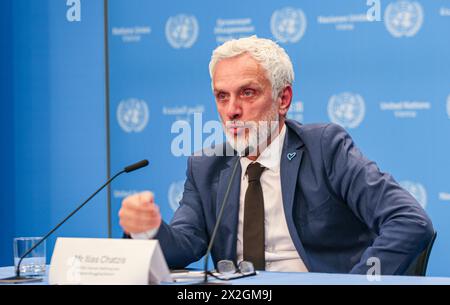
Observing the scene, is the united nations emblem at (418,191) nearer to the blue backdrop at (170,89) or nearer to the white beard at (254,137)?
the blue backdrop at (170,89)

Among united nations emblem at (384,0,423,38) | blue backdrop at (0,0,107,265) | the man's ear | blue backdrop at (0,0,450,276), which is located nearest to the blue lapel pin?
the man's ear

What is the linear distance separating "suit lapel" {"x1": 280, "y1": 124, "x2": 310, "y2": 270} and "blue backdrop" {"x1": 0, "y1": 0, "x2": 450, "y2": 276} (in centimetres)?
157

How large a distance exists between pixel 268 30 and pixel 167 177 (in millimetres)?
1161

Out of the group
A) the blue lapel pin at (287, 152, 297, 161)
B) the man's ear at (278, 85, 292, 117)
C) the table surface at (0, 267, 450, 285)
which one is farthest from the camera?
the man's ear at (278, 85, 292, 117)

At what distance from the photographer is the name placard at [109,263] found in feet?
5.84

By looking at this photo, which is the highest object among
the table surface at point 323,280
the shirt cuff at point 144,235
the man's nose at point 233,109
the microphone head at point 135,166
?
the man's nose at point 233,109

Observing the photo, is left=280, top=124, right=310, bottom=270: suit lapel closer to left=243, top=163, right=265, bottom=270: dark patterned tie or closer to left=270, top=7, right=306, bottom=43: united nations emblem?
left=243, top=163, right=265, bottom=270: dark patterned tie

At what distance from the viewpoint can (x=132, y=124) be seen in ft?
16.3

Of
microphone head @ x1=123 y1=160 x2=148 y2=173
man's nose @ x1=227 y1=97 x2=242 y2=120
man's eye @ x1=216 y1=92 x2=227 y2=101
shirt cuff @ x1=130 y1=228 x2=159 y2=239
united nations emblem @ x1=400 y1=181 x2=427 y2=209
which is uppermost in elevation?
man's eye @ x1=216 y1=92 x2=227 y2=101

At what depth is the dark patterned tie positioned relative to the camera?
8.86 feet

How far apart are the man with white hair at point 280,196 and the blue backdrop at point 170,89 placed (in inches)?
57.6

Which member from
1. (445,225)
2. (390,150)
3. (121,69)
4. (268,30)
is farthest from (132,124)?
(445,225)

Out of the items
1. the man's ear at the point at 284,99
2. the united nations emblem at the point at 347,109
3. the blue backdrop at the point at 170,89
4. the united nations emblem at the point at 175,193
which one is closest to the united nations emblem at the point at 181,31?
the blue backdrop at the point at 170,89

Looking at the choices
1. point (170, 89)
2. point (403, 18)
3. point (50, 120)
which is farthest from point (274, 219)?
point (50, 120)
